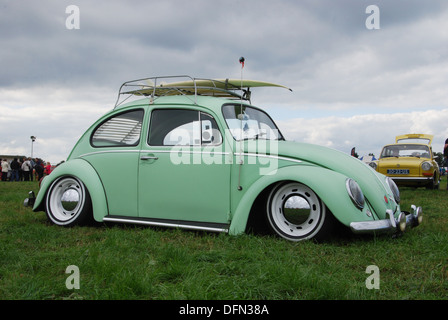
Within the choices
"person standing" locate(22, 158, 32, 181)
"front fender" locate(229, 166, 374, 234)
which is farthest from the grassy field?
"person standing" locate(22, 158, 32, 181)

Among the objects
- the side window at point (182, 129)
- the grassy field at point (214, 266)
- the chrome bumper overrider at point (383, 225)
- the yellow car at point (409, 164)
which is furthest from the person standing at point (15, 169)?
the chrome bumper overrider at point (383, 225)

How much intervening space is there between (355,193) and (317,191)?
380 mm

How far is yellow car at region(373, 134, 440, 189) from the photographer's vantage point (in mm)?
13039

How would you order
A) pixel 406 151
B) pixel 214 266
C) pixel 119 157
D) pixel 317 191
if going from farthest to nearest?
pixel 406 151 → pixel 119 157 → pixel 317 191 → pixel 214 266

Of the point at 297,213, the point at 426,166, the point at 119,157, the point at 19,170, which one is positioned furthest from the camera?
the point at 19,170

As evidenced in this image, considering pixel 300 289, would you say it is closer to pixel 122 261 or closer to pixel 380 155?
pixel 122 261

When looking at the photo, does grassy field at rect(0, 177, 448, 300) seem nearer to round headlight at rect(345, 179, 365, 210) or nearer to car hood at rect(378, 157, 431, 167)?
round headlight at rect(345, 179, 365, 210)

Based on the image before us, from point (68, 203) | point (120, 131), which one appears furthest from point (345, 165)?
point (68, 203)

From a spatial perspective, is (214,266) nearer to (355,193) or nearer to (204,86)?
(355,193)

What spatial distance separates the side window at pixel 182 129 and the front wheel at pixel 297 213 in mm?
985

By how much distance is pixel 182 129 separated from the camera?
5.18m

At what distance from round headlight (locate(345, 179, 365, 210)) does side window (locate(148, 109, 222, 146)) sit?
152 centimetres

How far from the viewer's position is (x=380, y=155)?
47.4 ft
